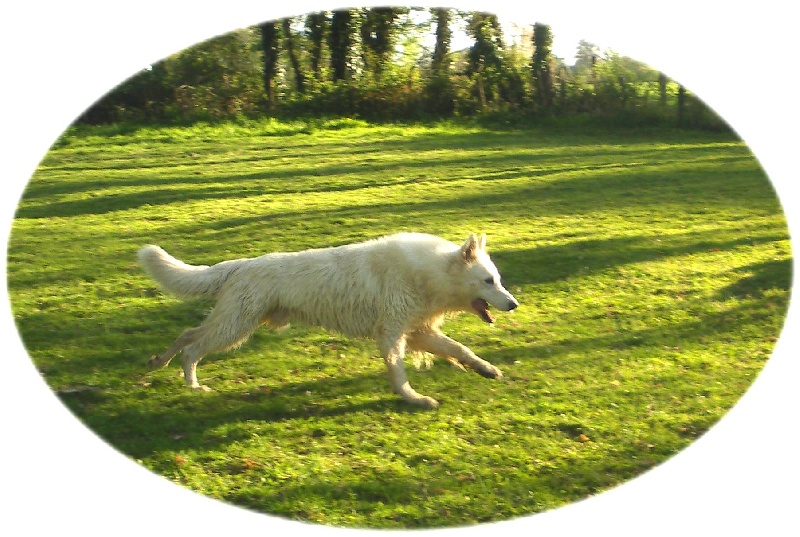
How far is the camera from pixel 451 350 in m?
9.74

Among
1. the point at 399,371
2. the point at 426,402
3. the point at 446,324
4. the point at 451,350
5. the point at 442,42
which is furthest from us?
the point at 442,42

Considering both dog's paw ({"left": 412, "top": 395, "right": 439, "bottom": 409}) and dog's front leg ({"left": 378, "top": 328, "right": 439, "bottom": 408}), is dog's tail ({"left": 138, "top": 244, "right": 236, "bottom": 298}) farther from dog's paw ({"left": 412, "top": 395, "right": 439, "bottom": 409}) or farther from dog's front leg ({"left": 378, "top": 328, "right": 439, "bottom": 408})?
dog's paw ({"left": 412, "top": 395, "right": 439, "bottom": 409})

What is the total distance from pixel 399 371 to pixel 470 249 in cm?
150

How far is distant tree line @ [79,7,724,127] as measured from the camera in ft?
35.7

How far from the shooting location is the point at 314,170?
17.3 m

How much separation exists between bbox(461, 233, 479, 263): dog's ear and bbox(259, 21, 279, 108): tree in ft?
12.0

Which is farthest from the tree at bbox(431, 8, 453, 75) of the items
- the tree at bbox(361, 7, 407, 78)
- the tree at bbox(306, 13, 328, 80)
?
the tree at bbox(306, 13, 328, 80)

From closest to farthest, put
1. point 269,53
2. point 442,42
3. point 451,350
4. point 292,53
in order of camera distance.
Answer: point 451,350
point 442,42
point 269,53
point 292,53

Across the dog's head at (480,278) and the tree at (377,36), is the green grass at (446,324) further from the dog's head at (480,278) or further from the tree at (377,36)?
the tree at (377,36)

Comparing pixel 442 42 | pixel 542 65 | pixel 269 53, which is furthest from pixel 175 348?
pixel 542 65

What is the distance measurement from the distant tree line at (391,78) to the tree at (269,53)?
0.07 ft

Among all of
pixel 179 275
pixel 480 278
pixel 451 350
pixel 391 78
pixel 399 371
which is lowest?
pixel 399 371

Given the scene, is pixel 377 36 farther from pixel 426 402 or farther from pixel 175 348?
pixel 426 402

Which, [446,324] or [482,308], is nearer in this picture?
[482,308]
